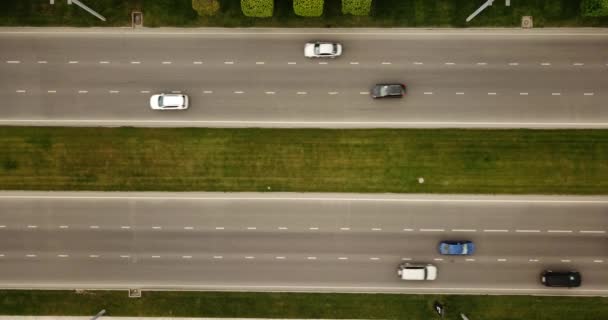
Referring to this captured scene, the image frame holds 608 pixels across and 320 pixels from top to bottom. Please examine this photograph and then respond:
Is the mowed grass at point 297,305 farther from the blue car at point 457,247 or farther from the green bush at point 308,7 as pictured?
the green bush at point 308,7

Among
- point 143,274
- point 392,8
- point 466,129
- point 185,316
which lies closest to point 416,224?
point 466,129

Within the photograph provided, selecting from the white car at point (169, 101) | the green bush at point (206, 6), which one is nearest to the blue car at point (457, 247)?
the white car at point (169, 101)

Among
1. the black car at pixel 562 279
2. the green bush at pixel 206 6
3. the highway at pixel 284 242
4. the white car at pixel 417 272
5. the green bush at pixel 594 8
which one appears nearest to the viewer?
the green bush at pixel 594 8

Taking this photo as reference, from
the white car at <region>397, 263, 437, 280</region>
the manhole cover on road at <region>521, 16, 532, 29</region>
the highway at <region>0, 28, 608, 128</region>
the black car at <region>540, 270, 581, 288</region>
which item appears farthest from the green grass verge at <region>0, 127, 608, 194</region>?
the manhole cover on road at <region>521, 16, 532, 29</region>

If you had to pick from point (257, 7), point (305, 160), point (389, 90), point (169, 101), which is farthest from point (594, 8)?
point (169, 101)

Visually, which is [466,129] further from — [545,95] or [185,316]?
[185,316]

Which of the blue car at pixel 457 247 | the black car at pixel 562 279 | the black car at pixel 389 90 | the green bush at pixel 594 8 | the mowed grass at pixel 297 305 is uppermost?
the green bush at pixel 594 8

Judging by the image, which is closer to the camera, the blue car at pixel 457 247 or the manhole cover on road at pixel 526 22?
the blue car at pixel 457 247
